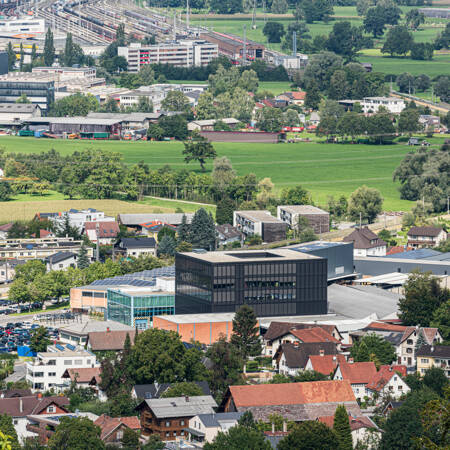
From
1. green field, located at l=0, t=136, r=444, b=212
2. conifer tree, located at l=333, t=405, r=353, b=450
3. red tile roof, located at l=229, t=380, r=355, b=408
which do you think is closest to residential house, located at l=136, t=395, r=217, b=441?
red tile roof, located at l=229, t=380, r=355, b=408

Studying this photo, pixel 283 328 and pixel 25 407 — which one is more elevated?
pixel 25 407

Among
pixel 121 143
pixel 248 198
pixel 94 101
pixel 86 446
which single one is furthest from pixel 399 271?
pixel 94 101

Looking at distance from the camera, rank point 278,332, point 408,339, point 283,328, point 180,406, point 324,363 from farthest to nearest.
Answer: point 283,328, point 278,332, point 408,339, point 324,363, point 180,406

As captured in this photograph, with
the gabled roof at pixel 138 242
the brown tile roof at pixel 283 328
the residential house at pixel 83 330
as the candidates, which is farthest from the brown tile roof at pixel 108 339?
the gabled roof at pixel 138 242

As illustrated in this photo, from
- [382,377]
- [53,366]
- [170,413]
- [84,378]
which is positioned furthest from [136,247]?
[170,413]

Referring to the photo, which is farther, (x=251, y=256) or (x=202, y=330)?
(x=251, y=256)

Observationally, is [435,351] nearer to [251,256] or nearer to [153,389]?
[153,389]

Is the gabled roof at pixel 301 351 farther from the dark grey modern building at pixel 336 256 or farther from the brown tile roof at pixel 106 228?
the brown tile roof at pixel 106 228

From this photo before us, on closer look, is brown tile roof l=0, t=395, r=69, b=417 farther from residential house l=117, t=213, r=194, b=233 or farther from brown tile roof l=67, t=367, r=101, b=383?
residential house l=117, t=213, r=194, b=233
